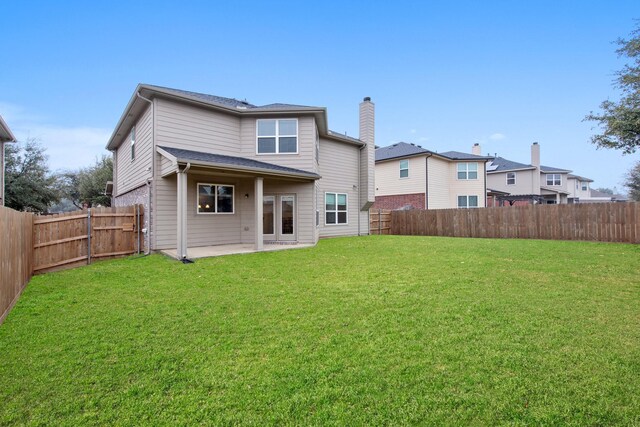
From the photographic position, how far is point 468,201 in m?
23.6

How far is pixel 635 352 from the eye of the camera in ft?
10.0

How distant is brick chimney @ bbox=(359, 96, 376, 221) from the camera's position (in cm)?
1577

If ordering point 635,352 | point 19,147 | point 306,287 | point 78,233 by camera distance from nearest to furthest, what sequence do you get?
point 635,352 < point 306,287 < point 78,233 < point 19,147

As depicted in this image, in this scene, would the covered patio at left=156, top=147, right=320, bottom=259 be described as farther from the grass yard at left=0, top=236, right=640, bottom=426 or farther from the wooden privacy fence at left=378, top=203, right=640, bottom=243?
the wooden privacy fence at left=378, top=203, right=640, bottom=243

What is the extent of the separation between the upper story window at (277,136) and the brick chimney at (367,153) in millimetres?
4666

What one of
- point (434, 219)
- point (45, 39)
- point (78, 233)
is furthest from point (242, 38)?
point (434, 219)

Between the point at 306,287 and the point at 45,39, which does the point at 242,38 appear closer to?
the point at 45,39

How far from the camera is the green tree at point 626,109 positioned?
1065cm

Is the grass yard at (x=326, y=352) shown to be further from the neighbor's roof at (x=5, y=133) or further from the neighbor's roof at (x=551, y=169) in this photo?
the neighbor's roof at (x=551, y=169)

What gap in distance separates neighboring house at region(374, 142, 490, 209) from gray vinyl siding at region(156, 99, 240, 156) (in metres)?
13.6

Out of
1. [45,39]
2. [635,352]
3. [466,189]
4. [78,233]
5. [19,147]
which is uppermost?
[45,39]

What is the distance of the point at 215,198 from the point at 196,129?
263 cm

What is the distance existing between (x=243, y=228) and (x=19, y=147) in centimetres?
1779

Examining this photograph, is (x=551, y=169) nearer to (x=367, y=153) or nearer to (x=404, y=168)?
(x=404, y=168)
